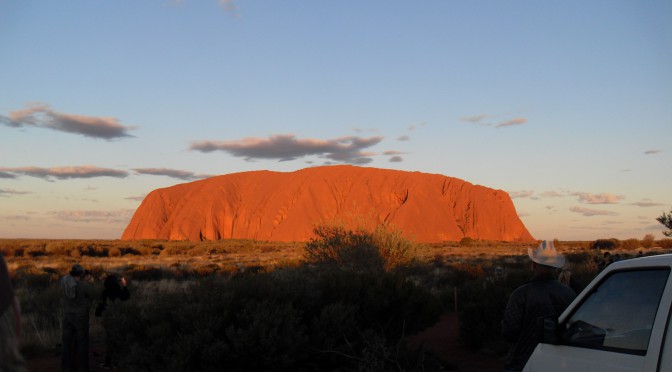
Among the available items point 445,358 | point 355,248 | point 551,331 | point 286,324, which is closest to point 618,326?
point 551,331

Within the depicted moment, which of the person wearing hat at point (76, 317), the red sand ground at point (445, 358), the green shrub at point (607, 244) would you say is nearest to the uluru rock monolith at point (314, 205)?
the green shrub at point (607, 244)

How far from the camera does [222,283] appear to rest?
9570 millimetres

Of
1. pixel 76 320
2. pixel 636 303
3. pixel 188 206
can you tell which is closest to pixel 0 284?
pixel 636 303

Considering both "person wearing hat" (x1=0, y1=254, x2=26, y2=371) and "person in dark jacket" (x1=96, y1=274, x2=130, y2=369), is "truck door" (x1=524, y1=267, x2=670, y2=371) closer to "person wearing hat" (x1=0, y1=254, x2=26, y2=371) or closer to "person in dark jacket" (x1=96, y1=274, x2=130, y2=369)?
"person wearing hat" (x1=0, y1=254, x2=26, y2=371)

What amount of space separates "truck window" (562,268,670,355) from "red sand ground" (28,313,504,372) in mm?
6131

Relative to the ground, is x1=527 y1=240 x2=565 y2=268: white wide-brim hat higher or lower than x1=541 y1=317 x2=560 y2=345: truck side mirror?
higher

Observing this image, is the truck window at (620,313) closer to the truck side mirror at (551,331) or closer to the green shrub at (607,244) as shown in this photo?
the truck side mirror at (551,331)

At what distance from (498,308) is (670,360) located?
10323 mm

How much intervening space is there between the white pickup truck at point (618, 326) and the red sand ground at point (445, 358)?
6020mm

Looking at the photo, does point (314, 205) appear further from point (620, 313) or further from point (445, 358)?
point (620, 313)

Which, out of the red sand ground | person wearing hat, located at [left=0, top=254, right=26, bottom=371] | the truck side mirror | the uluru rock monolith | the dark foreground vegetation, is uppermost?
the uluru rock monolith

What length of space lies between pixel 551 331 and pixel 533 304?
4.27ft

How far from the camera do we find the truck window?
11.9 ft

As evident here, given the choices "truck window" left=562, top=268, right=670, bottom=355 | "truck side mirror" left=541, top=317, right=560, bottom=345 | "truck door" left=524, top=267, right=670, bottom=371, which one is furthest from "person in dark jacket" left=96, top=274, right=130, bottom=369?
"truck window" left=562, top=268, right=670, bottom=355
